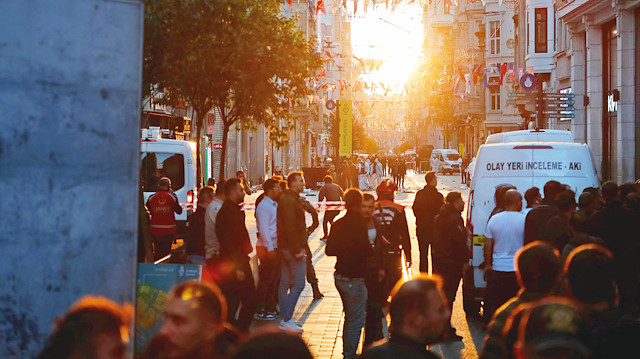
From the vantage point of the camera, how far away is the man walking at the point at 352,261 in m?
8.25

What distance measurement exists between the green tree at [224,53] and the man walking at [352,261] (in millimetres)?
5717

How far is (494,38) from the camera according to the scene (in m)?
68.4

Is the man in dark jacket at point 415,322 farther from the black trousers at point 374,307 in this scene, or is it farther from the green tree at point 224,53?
the green tree at point 224,53

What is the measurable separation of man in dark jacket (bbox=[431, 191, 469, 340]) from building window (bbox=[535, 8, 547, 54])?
31.8 metres

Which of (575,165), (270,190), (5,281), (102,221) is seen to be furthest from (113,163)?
(575,165)

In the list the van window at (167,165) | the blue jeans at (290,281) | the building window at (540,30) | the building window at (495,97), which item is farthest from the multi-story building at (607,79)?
the building window at (495,97)

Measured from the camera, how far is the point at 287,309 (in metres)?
10.6

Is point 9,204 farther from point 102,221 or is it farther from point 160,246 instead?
point 160,246

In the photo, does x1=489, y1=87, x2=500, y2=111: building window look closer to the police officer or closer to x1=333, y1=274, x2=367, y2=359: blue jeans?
the police officer

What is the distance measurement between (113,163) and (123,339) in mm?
2779

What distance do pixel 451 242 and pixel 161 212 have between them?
5605 millimetres

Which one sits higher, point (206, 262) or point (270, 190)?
point (270, 190)

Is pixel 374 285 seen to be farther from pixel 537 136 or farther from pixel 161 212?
pixel 537 136

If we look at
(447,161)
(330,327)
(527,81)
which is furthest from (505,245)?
(447,161)
